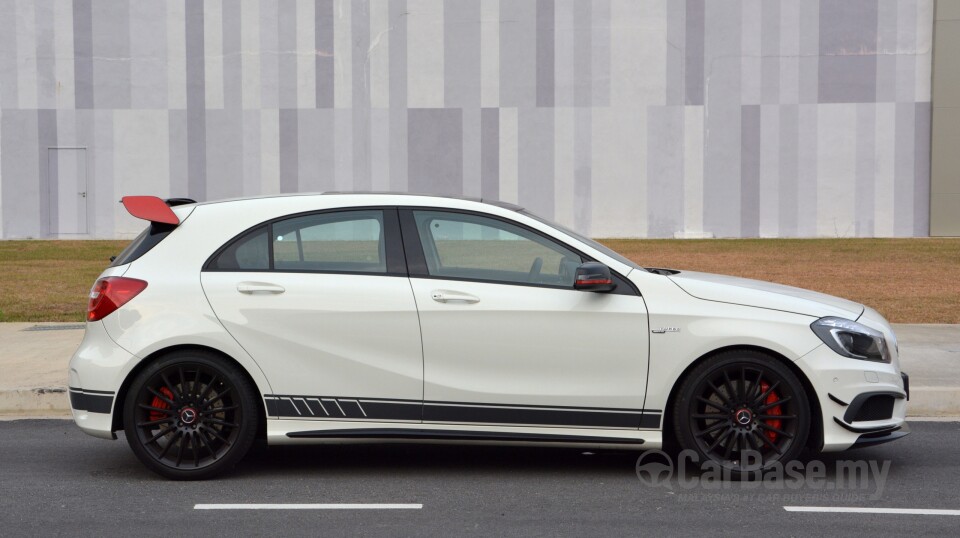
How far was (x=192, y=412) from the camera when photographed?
601cm

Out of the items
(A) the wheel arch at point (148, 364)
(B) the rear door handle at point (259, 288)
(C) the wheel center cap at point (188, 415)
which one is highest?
(B) the rear door handle at point (259, 288)

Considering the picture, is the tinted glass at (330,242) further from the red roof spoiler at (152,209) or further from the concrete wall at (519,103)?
the concrete wall at (519,103)

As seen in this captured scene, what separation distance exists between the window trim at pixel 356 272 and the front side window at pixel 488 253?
5.3 inches

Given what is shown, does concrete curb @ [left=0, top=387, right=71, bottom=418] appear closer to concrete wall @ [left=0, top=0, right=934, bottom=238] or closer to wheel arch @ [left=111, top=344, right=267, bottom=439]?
wheel arch @ [left=111, top=344, right=267, bottom=439]

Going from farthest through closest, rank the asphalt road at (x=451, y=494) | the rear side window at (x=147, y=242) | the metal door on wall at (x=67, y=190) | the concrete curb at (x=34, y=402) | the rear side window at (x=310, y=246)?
the metal door on wall at (x=67, y=190), the concrete curb at (x=34, y=402), the rear side window at (x=147, y=242), the rear side window at (x=310, y=246), the asphalt road at (x=451, y=494)

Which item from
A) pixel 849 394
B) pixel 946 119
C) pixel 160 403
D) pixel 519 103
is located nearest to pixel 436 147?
pixel 519 103

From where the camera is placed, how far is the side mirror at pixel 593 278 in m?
5.78

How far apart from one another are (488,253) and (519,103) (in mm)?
21985

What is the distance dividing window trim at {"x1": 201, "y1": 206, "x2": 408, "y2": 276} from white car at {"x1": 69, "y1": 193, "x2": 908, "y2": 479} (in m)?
0.01

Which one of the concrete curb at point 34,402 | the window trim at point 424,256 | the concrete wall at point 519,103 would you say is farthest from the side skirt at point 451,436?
the concrete wall at point 519,103

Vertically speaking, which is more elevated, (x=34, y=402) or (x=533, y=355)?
(x=533, y=355)

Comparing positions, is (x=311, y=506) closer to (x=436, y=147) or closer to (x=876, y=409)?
(x=876, y=409)

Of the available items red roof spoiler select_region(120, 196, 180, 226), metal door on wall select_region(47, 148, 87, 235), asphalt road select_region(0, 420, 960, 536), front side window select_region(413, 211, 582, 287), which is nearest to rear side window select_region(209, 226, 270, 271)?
red roof spoiler select_region(120, 196, 180, 226)

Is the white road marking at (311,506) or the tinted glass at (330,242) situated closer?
the white road marking at (311,506)
